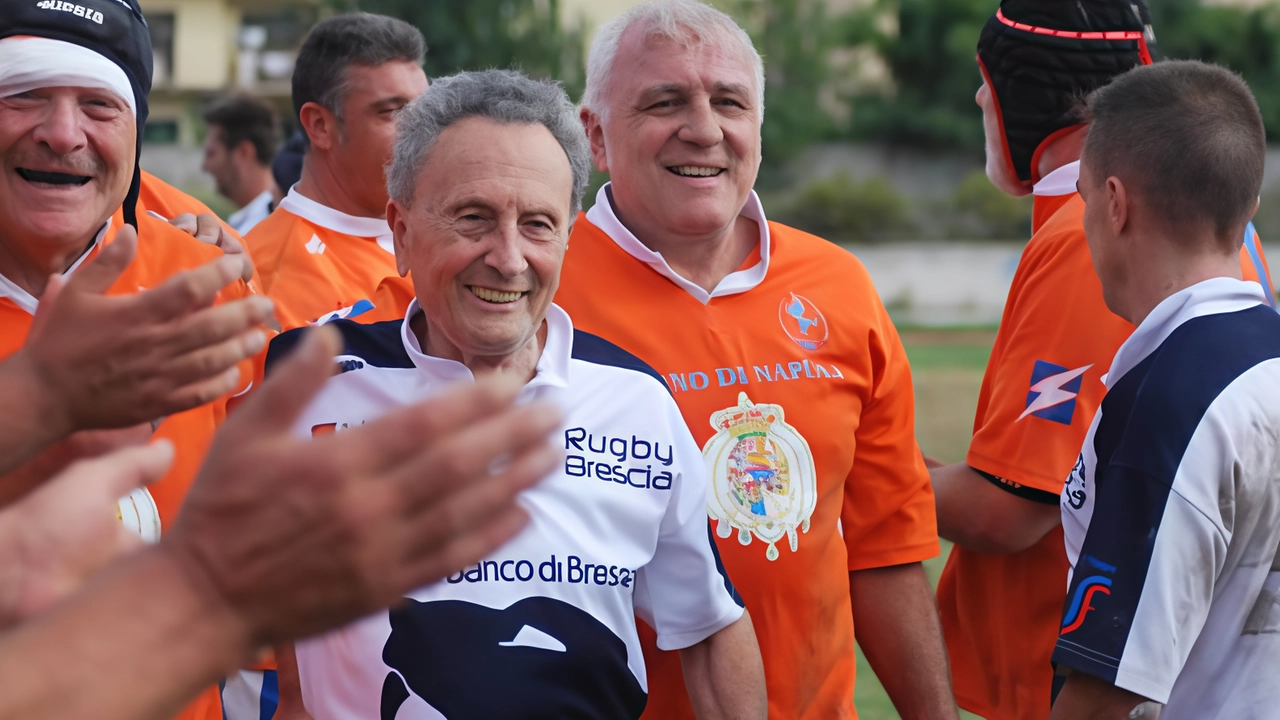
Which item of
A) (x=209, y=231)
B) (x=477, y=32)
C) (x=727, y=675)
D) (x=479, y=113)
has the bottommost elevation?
(x=477, y=32)

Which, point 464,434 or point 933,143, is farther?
point 933,143

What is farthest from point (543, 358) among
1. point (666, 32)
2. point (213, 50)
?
point (213, 50)

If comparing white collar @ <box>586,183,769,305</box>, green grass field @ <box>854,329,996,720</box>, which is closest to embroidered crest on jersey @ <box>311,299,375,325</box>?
white collar @ <box>586,183,769,305</box>

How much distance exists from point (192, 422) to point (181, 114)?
4016 cm

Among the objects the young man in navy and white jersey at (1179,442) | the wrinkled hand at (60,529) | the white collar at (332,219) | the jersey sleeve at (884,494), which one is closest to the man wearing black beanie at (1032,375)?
the jersey sleeve at (884,494)

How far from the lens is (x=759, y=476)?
2883 mm

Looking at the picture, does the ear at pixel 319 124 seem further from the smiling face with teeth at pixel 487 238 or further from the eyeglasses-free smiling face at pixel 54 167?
the smiling face with teeth at pixel 487 238

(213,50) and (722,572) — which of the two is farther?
(213,50)

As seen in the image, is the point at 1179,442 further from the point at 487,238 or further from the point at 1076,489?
the point at 487,238

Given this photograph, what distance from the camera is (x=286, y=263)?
3.98 meters

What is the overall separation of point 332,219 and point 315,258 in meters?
0.27

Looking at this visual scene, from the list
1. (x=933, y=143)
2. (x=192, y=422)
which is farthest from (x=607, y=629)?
(x=933, y=143)

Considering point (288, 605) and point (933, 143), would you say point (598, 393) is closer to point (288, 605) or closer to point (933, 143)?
point (288, 605)

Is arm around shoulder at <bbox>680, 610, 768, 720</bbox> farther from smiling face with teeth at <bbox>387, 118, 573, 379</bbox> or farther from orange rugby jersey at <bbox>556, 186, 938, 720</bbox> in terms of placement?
smiling face with teeth at <bbox>387, 118, 573, 379</bbox>
